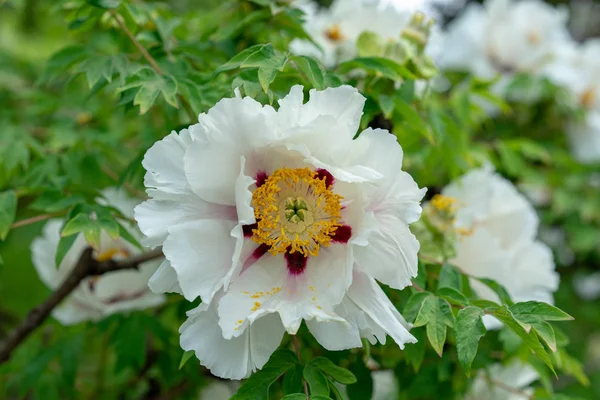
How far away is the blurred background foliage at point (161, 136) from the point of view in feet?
3.94

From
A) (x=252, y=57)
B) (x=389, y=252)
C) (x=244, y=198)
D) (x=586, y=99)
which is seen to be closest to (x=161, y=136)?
(x=252, y=57)

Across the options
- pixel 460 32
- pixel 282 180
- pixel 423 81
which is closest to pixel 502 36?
pixel 460 32

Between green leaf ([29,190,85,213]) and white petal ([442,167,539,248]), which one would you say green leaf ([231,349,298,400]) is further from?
white petal ([442,167,539,248])

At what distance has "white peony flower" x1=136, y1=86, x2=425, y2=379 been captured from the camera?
3.18ft

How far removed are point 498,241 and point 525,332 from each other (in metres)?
0.50

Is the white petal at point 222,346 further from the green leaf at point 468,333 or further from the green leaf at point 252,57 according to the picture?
the green leaf at point 252,57

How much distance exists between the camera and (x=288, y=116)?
3.24ft

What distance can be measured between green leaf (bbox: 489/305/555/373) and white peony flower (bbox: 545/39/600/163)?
159 centimetres

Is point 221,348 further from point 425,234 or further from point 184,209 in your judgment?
point 425,234

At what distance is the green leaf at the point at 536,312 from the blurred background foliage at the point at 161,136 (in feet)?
0.61

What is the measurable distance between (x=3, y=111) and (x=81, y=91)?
366 millimetres

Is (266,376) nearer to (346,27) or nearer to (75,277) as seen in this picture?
(75,277)

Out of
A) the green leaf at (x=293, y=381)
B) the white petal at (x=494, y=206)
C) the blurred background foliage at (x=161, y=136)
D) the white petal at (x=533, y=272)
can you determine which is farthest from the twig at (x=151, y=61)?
the white petal at (x=533, y=272)

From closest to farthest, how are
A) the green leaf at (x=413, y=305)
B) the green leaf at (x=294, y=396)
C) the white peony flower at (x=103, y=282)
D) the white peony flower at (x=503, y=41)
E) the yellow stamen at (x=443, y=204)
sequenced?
1. the green leaf at (x=294, y=396)
2. the green leaf at (x=413, y=305)
3. the yellow stamen at (x=443, y=204)
4. the white peony flower at (x=103, y=282)
5. the white peony flower at (x=503, y=41)
